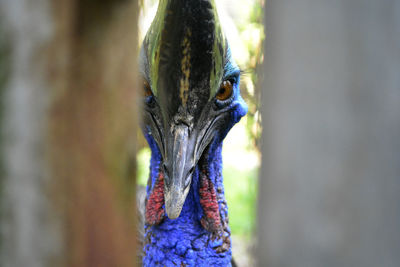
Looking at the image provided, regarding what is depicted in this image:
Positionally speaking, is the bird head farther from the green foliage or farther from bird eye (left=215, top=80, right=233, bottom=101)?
the green foliage

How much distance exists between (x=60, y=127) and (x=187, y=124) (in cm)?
85

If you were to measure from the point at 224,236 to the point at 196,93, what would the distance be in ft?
2.15

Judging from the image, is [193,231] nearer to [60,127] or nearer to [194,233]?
[194,233]

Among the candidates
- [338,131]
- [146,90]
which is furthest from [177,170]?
[338,131]

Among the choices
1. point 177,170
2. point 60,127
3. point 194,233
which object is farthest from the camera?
point 194,233

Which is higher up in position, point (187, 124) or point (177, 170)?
point (187, 124)

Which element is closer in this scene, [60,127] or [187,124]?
[60,127]

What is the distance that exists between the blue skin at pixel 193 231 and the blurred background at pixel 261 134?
1.01 metres

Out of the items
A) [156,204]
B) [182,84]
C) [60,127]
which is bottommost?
[156,204]

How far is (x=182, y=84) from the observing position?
1460 millimetres

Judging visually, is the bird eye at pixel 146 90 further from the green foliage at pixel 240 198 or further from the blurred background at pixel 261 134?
the green foliage at pixel 240 198

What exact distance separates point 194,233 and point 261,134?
1235 millimetres

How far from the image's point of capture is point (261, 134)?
2.15ft

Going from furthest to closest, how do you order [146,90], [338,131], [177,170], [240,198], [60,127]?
[240,198]
[146,90]
[177,170]
[60,127]
[338,131]
